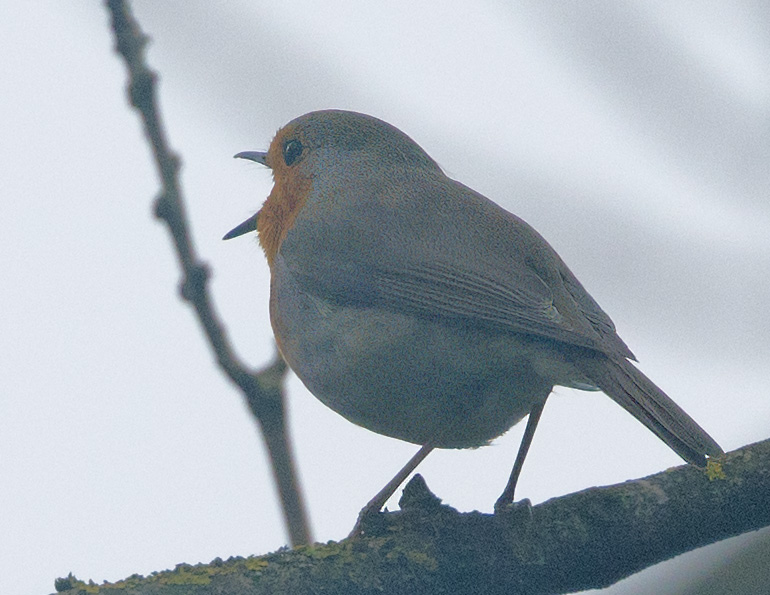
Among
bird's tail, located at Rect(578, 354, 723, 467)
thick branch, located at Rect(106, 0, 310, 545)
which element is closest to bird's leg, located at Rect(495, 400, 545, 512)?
bird's tail, located at Rect(578, 354, 723, 467)

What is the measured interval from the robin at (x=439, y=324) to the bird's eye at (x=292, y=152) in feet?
1.50

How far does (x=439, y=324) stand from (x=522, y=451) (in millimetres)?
605

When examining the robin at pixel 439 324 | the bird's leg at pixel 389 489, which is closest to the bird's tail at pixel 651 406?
the robin at pixel 439 324

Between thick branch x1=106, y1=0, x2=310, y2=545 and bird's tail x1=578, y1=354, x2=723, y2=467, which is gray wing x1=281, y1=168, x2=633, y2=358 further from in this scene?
thick branch x1=106, y1=0, x2=310, y2=545

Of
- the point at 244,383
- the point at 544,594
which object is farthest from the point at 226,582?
the point at 544,594

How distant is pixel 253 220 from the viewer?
4.25 metres

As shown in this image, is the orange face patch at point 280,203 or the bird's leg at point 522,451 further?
the orange face patch at point 280,203

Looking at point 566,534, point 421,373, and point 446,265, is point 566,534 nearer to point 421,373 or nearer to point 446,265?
point 421,373

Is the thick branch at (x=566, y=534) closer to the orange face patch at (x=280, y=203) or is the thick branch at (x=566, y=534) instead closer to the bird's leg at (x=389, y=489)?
the bird's leg at (x=389, y=489)

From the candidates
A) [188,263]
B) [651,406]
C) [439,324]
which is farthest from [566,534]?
[188,263]

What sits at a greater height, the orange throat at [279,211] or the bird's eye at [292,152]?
the bird's eye at [292,152]

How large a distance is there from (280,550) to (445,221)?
4.80 feet

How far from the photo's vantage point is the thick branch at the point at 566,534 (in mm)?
2635

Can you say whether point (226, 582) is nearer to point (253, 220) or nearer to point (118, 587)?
point (118, 587)
